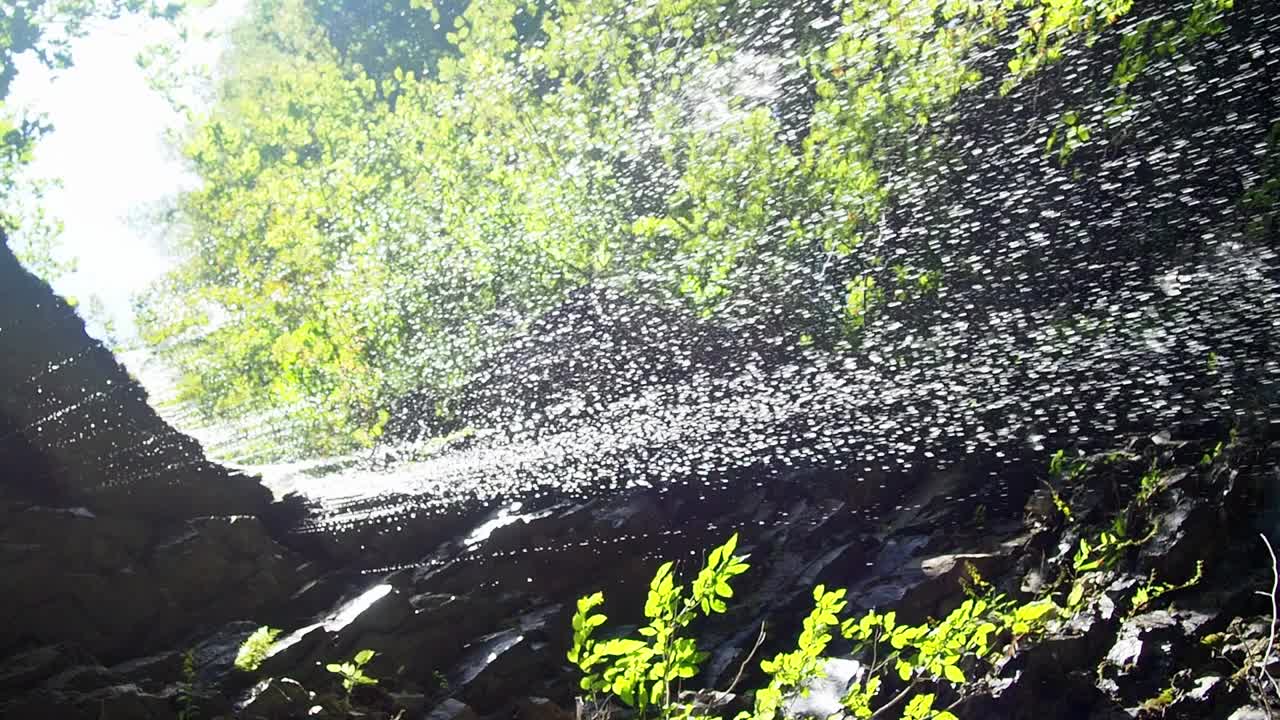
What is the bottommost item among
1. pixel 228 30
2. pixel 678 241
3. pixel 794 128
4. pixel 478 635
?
pixel 478 635

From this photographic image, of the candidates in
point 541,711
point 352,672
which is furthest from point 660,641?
point 541,711

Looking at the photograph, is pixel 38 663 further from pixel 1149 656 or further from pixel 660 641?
pixel 1149 656

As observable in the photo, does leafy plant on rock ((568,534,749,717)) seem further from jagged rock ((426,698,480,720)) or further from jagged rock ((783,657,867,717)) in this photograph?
jagged rock ((783,657,867,717))

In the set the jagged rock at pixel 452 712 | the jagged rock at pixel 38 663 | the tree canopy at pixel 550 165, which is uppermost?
the tree canopy at pixel 550 165

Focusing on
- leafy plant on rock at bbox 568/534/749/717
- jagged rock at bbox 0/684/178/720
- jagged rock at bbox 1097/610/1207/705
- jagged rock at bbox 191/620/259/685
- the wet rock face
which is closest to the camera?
leafy plant on rock at bbox 568/534/749/717

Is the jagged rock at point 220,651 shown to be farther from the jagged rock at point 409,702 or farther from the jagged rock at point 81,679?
the jagged rock at point 409,702

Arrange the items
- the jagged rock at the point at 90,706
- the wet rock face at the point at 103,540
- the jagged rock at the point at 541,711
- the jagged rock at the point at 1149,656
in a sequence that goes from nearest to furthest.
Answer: the jagged rock at the point at 90,706 < the wet rock face at the point at 103,540 < the jagged rock at the point at 541,711 < the jagged rock at the point at 1149,656

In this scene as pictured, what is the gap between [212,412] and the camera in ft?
12.4

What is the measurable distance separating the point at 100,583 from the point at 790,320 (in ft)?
6.34

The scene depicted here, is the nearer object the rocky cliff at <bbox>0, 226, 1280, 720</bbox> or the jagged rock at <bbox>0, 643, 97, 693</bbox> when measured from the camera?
the jagged rock at <bbox>0, 643, 97, 693</bbox>

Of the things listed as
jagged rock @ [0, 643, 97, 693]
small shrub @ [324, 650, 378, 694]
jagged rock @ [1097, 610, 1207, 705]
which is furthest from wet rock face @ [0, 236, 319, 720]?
jagged rock @ [1097, 610, 1207, 705]

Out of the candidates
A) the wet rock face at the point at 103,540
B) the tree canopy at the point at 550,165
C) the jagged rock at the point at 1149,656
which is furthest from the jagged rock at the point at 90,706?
the jagged rock at the point at 1149,656

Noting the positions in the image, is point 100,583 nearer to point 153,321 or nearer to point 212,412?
point 212,412

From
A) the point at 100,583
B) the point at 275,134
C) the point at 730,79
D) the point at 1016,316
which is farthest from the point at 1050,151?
the point at 275,134
